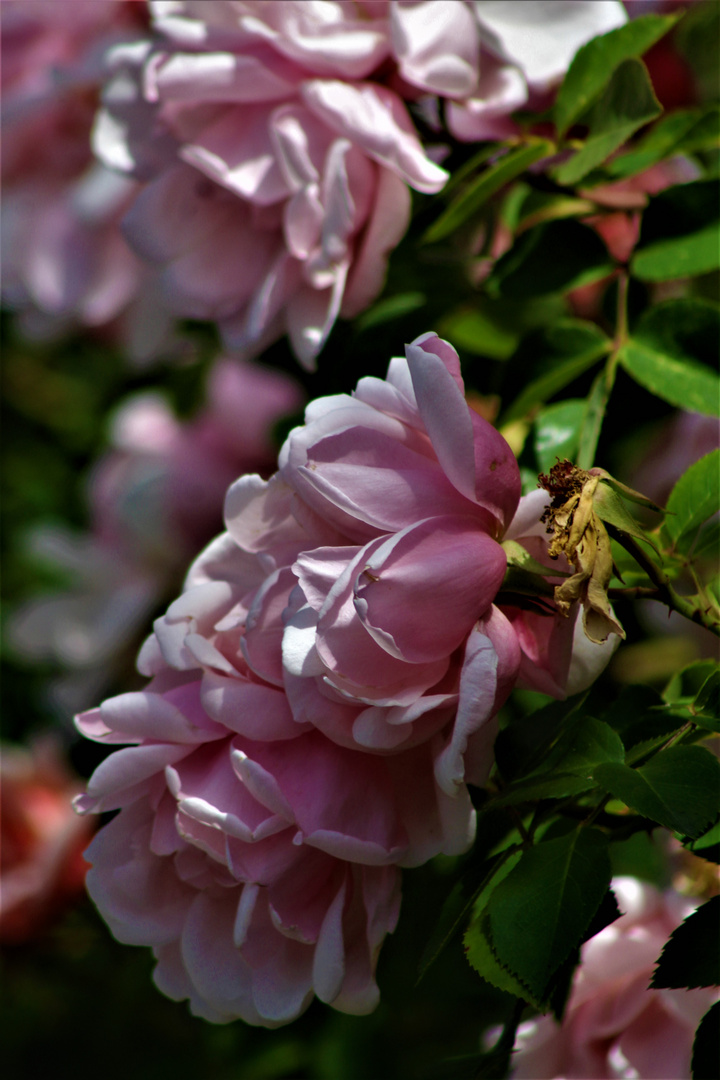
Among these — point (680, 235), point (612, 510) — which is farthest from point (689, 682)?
point (680, 235)

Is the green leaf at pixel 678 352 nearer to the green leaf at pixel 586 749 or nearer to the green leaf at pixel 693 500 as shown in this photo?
the green leaf at pixel 693 500

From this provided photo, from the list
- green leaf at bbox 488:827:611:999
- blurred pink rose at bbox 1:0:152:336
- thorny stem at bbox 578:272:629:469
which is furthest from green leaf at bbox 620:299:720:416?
blurred pink rose at bbox 1:0:152:336

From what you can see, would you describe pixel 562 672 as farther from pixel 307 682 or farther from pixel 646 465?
pixel 646 465

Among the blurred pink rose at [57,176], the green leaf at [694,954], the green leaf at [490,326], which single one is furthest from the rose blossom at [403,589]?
the blurred pink rose at [57,176]

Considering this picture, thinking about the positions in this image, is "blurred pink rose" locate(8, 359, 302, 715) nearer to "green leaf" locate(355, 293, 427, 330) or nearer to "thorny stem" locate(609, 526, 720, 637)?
"green leaf" locate(355, 293, 427, 330)

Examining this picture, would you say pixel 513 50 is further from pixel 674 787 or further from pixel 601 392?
pixel 674 787

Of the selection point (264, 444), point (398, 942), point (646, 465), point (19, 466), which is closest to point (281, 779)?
point (646, 465)
